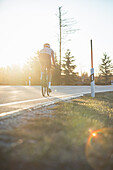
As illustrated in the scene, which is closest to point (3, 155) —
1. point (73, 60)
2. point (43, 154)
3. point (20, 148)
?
point (20, 148)

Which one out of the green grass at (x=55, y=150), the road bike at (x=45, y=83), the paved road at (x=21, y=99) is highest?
the road bike at (x=45, y=83)

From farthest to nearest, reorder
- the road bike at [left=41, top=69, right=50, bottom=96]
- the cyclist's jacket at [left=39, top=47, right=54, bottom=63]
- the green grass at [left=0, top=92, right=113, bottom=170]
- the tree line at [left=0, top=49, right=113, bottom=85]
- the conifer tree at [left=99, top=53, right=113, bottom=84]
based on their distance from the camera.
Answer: the conifer tree at [left=99, top=53, right=113, bottom=84]
the tree line at [left=0, top=49, right=113, bottom=85]
the road bike at [left=41, top=69, right=50, bottom=96]
the cyclist's jacket at [left=39, top=47, right=54, bottom=63]
the green grass at [left=0, top=92, right=113, bottom=170]

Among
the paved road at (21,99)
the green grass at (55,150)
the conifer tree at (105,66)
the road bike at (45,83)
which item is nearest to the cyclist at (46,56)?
the road bike at (45,83)

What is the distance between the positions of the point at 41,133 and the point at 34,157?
0.25 m

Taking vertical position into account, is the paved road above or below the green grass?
below

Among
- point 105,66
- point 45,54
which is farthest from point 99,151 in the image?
point 105,66

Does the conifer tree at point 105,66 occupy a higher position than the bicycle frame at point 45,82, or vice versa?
the conifer tree at point 105,66

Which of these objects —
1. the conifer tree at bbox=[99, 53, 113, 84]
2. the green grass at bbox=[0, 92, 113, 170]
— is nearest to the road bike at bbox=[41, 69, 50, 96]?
the green grass at bbox=[0, 92, 113, 170]

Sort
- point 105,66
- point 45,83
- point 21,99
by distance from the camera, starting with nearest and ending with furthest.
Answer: point 21,99 < point 45,83 < point 105,66

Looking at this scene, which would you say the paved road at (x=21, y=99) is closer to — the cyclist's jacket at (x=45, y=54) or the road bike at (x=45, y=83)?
the road bike at (x=45, y=83)

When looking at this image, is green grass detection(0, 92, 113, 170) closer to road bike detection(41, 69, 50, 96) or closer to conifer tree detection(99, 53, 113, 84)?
road bike detection(41, 69, 50, 96)

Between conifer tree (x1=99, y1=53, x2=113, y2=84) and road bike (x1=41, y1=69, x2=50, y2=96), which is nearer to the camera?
road bike (x1=41, y1=69, x2=50, y2=96)

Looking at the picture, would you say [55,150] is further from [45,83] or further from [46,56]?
[45,83]

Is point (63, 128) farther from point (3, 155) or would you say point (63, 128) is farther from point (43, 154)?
Result: point (3, 155)
